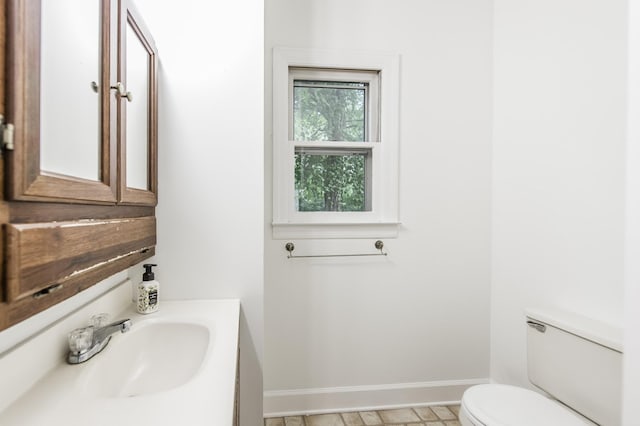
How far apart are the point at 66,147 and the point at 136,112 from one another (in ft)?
1.60

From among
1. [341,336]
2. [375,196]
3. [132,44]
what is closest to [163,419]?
[132,44]

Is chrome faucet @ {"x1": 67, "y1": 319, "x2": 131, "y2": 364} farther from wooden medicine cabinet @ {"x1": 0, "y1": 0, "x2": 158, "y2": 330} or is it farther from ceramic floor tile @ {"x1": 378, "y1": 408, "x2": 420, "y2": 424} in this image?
ceramic floor tile @ {"x1": 378, "y1": 408, "x2": 420, "y2": 424}

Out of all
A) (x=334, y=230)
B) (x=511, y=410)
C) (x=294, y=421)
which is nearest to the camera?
(x=511, y=410)

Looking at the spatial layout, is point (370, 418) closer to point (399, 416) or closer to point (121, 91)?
point (399, 416)

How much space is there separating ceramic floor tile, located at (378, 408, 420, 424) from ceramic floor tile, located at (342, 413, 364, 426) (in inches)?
5.4

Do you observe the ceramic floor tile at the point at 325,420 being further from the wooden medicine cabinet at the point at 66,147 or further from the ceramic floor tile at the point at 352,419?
the wooden medicine cabinet at the point at 66,147

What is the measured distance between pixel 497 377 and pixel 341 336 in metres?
0.98

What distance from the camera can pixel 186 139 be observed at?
139cm

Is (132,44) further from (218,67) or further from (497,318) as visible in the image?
(497,318)

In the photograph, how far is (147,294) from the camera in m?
1.22

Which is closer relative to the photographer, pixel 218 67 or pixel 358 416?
pixel 218 67

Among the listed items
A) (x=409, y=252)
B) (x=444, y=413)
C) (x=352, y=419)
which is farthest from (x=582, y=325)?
(x=352, y=419)

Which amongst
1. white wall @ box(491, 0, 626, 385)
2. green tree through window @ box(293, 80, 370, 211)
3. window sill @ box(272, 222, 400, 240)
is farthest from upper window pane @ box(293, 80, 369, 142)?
white wall @ box(491, 0, 626, 385)

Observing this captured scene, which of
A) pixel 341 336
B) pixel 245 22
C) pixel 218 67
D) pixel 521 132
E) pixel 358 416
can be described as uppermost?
pixel 245 22
